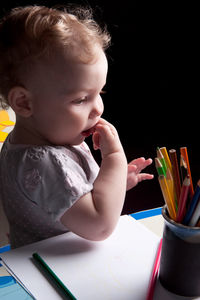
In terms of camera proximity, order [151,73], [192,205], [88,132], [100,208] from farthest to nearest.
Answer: [151,73]
[88,132]
[100,208]
[192,205]

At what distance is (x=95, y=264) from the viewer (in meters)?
0.59

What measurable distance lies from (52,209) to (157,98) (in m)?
1.81

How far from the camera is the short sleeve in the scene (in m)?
0.65

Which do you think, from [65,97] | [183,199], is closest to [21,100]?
[65,97]

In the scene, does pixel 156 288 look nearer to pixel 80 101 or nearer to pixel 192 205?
pixel 192 205

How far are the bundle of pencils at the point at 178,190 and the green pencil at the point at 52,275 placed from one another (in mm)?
163

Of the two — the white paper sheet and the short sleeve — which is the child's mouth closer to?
the short sleeve

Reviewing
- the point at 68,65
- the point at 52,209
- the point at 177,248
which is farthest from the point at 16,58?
the point at 177,248

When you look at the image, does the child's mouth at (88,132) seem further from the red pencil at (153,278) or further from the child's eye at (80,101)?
the red pencil at (153,278)

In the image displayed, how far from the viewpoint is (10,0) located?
215 cm

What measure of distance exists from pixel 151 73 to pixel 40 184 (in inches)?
71.9

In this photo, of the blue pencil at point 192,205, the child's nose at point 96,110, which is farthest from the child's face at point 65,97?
the blue pencil at point 192,205

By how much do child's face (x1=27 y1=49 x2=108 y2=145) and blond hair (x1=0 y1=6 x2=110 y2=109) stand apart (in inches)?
0.7

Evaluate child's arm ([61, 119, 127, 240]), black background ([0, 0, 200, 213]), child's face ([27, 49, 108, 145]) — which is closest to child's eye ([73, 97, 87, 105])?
child's face ([27, 49, 108, 145])
